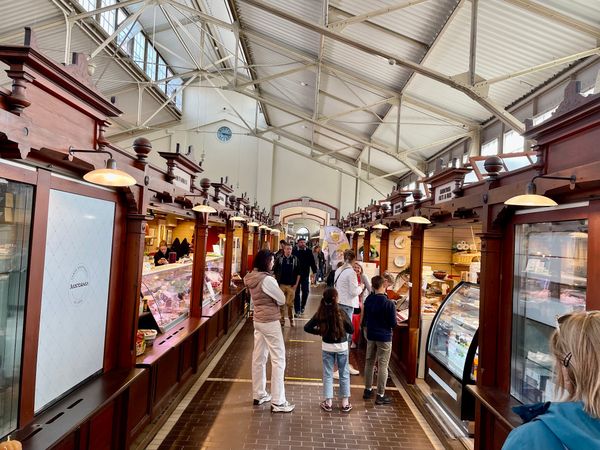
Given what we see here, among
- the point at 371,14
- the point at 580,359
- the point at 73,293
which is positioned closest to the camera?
the point at 580,359

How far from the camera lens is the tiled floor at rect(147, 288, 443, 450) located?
3764mm

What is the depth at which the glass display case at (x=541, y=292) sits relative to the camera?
104 inches

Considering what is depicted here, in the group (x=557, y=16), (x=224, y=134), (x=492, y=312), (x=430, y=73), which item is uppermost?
(x=224, y=134)

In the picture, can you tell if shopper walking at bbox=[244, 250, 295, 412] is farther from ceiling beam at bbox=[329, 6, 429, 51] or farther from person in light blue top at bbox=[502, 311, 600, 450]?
ceiling beam at bbox=[329, 6, 429, 51]

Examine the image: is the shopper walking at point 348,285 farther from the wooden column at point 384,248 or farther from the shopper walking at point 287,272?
the shopper walking at point 287,272

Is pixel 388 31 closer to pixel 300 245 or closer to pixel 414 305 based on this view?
pixel 414 305

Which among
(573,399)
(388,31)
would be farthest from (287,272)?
(573,399)

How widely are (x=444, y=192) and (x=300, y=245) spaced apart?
4676 mm

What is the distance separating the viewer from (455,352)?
444 centimetres

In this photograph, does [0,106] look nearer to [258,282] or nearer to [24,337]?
[24,337]

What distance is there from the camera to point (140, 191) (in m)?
3.37

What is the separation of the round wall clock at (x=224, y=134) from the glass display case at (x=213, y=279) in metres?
10.8

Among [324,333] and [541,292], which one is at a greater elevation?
[541,292]

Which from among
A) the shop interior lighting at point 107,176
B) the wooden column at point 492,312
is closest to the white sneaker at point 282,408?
→ the wooden column at point 492,312
